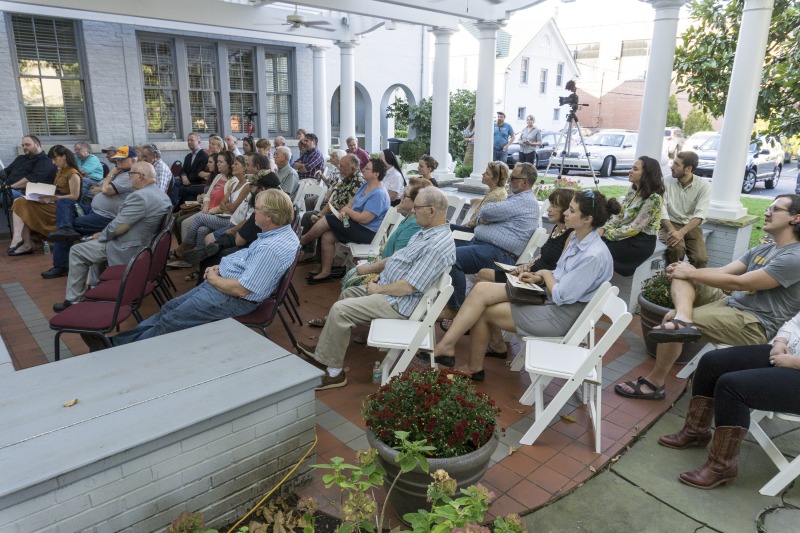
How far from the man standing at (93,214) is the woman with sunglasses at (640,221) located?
4880 millimetres

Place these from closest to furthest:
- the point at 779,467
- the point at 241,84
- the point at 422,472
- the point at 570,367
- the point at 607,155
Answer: the point at 422,472, the point at 779,467, the point at 570,367, the point at 241,84, the point at 607,155

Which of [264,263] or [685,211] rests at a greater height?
[685,211]

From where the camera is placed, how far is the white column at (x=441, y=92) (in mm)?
9594

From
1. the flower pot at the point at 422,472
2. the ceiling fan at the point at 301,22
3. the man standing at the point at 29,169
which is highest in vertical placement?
the ceiling fan at the point at 301,22

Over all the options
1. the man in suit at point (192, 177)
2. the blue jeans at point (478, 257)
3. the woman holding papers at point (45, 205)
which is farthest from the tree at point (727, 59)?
the woman holding papers at point (45, 205)

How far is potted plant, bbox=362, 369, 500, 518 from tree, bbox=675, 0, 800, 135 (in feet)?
17.0

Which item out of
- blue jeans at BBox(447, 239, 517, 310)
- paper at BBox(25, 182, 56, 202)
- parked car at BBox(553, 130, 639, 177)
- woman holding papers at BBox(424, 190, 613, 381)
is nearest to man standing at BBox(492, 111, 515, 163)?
parked car at BBox(553, 130, 639, 177)

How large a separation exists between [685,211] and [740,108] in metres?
1.41

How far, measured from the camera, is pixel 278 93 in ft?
44.1

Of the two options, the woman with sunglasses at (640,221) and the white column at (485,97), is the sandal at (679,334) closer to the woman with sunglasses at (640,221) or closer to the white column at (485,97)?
the woman with sunglasses at (640,221)


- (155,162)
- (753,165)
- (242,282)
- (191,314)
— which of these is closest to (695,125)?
(753,165)

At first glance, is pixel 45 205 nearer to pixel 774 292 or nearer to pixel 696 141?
pixel 774 292

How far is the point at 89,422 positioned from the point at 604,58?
1653 inches

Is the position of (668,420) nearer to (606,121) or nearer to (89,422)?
(89,422)
